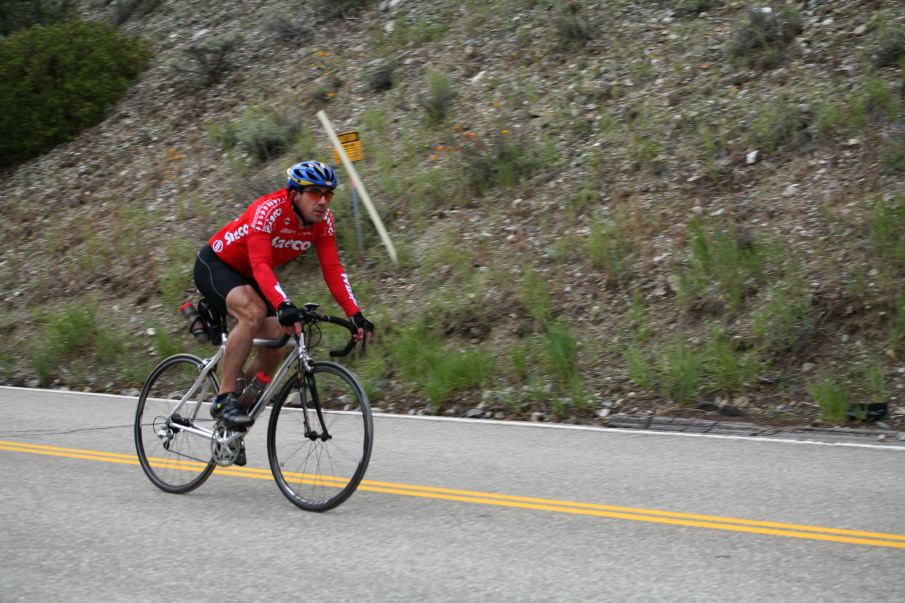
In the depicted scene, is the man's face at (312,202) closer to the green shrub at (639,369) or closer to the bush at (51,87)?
the green shrub at (639,369)

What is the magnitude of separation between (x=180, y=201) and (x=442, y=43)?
18.4 feet

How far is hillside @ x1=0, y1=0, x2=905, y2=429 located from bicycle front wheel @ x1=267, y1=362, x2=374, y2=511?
158 inches

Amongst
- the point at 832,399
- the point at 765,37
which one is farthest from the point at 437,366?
the point at 765,37

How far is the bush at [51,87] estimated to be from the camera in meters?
19.6

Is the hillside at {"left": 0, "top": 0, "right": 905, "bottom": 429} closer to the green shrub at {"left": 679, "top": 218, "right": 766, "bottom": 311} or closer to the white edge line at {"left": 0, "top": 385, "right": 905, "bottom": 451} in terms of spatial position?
the green shrub at {"left": 679, "top": 218, "right": 766, "bottom": 311}

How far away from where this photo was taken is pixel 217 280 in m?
6.75

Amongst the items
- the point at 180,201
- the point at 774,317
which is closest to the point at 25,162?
the point at 180,201

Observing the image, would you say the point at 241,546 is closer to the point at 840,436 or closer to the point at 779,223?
the point at 840,436

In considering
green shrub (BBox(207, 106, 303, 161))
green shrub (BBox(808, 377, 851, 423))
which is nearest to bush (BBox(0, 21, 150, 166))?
green shrub (BBox(207, 106, 303, 161))

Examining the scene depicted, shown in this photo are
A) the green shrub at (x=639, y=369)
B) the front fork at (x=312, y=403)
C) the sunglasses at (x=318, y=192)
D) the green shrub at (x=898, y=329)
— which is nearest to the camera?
the front fork at (x=312, y=403)

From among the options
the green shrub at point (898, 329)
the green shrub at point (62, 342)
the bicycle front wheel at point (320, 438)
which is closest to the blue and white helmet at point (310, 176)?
the bicycle front wheel at point (320, 438)

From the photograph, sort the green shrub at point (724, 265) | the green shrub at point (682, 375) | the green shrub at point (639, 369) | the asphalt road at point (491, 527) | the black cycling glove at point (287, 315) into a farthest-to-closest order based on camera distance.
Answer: the green shrub at point (724, 265)
the green shrub at point (639, 369)
the green shrub at point (682, 375)
the black cycling glove at point (287, 315)
the asphalt road at point (491, 527)

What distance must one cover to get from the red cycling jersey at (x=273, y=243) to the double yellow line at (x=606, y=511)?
130 centimetres

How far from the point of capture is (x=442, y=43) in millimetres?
18188
